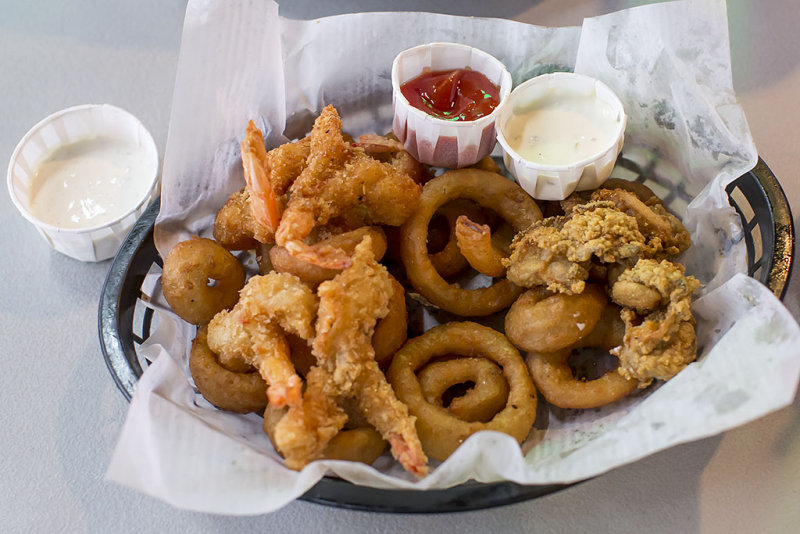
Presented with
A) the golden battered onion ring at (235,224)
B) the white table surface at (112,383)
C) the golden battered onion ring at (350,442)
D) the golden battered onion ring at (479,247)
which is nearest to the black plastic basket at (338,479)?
the golden battered onion ring at (350,442)

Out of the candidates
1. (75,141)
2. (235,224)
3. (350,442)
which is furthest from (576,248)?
(75,141)

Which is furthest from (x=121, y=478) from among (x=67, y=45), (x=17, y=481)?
(x=67, y=45)

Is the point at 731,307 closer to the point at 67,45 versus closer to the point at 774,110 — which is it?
the point at 774,110

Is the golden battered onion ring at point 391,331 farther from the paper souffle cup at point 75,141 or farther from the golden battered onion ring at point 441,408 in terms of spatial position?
the paper souffle cup at point 75,141

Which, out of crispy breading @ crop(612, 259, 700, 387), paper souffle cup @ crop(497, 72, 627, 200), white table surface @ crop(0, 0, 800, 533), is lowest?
white table surface @ crop(0, 0, 800, 533)

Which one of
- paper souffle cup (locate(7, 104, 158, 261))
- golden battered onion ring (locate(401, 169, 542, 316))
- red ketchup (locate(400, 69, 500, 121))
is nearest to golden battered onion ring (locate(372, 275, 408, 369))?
golden battered onion ring (locate(401, 169, 542, 316))

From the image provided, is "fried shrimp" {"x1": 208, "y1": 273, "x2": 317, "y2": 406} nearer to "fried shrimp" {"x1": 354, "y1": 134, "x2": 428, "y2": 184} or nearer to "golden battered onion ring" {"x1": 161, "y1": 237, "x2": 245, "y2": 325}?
"golden battered onion ring" {"x1": 161, "y1": 237, "x2": 245, "y2": 325}

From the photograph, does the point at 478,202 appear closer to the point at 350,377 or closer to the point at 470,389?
the point at 470,389

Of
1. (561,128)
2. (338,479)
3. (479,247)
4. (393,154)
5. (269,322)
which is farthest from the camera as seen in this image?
(393,154)
